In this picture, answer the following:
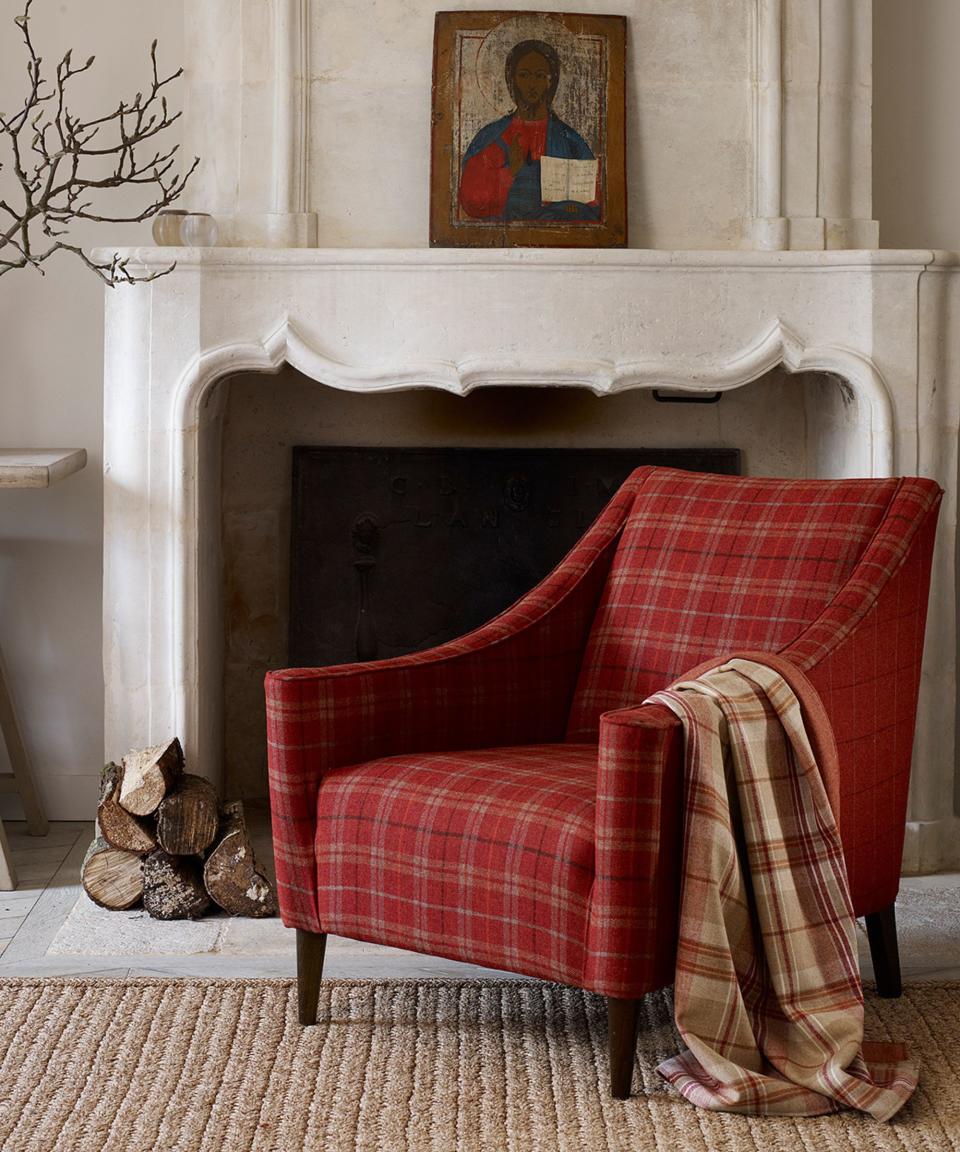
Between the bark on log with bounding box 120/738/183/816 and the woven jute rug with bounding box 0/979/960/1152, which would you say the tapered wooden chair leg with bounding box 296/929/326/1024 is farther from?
the bark on log with bounding box 120/738/183/816

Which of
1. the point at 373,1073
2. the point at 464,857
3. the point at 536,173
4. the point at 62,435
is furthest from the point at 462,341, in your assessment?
the point at 373,1073

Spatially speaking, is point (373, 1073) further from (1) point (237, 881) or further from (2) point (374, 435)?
(2) point (374, 435)

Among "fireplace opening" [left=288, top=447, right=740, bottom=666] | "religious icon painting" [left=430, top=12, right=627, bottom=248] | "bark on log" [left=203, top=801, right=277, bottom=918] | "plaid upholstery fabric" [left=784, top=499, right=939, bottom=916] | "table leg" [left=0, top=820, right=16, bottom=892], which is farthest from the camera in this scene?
"fireplace opening" [left=288, top=447, right=740, bottom=666]

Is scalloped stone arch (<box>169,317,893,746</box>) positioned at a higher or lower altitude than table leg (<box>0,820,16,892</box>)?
higher

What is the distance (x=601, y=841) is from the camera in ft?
6.40

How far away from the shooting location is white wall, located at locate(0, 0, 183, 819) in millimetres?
3385

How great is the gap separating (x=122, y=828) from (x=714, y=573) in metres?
1.30

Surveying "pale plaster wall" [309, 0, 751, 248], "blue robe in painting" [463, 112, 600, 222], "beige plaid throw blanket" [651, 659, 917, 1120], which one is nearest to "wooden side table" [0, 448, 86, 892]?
"pale plaster wall" [309, 0, 751, 248]

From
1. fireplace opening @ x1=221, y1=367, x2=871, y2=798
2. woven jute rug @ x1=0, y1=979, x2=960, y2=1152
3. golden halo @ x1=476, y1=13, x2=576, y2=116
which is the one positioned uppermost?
golden halo @ x1=476, y1=13, x2=576, y2=116

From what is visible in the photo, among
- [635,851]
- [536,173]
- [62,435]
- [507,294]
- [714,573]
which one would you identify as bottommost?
[635,851]

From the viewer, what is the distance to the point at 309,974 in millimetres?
2301

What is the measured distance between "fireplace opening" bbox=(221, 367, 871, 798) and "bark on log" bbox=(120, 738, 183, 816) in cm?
65

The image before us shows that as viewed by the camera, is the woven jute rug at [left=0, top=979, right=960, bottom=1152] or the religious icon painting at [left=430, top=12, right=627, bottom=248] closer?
the woven jute rug at [left=0, top=979, right=960, bottom=1152]

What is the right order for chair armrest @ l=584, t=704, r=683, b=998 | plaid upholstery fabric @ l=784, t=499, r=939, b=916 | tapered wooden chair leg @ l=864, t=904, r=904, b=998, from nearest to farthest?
chair armrest @ l=584, t=704, r=683, b=998, plaid upholstery fabric @ l=784, t=499, r=939, b=916, tapered wooden chair leg @ l=864, t=904, r=904, b=998
